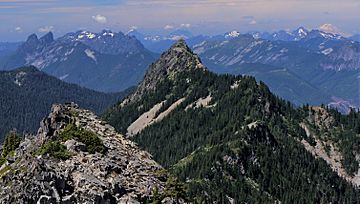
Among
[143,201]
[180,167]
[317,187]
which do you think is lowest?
[317,187]

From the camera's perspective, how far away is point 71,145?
48.2 metres

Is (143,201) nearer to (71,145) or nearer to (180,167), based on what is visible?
(71,145)

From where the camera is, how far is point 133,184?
4478 cm

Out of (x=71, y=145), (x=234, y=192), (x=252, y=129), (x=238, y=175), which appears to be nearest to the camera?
(x=71, y=145)

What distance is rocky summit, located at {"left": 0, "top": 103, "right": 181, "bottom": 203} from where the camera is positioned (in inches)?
1624

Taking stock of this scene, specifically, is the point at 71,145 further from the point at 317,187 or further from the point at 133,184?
the point at 317,187

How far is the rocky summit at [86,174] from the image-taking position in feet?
135

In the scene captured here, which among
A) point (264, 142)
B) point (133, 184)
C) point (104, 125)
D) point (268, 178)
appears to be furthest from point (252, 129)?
point (133, 184)

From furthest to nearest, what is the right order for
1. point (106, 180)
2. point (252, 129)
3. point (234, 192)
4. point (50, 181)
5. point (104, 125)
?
point (252, 129) < point (234, 192) < point (104, 125) < point (106, 180) < point (50, 181)

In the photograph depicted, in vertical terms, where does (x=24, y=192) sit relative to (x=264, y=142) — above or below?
above

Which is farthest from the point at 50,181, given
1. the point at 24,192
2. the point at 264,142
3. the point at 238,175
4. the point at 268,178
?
the point at 264,142

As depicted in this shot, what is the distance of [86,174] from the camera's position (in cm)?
4384

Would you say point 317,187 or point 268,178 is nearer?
point 268,178

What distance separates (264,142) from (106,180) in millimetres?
151571
